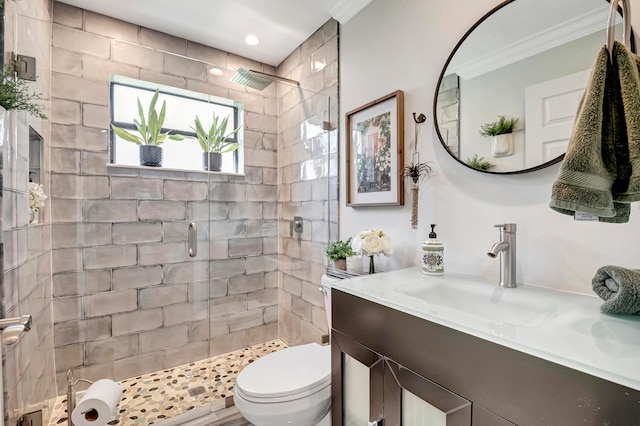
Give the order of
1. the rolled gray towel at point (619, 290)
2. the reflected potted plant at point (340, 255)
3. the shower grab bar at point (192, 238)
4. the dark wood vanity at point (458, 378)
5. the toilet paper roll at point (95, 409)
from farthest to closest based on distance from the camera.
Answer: the shower grab bar at point (192, 238), the reflected potted plant at point (340, 255), the toilet paper roll at point (95, 409), the rolled gray towel at point (619, 290), the dark wood vanity at point (458, 378)

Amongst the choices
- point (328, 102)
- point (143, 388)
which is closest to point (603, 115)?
point (328, 102)

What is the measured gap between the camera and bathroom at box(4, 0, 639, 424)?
1.09m

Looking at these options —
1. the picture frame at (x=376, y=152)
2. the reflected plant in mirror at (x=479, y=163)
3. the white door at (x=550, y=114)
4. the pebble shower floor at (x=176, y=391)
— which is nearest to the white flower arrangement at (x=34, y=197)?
the pebble shower floor at (x=176, y=391)

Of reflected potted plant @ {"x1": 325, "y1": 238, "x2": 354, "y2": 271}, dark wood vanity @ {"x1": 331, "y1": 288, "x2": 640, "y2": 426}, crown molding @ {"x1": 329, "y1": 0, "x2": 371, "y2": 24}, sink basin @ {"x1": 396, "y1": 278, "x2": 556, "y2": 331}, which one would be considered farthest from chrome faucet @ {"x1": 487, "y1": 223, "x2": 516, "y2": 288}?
crown molding @ {"x1": 329, "y1": 0, "x2": 371, "y2": 24}

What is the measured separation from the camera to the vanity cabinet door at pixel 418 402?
2.47 feet

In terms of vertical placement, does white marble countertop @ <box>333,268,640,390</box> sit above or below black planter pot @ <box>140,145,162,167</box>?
below

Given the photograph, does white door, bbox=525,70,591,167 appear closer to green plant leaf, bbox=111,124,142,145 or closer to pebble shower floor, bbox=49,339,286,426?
pebble shower floor, bbox=49,339,286,426

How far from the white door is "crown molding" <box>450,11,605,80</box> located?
0.44 ft

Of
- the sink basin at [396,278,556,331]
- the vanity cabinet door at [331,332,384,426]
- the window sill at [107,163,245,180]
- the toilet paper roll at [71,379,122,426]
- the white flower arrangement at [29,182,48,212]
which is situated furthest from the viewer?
the window sill at [107,163,245,180]

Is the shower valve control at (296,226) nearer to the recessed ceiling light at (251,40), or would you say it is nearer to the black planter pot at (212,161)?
the black planter pot at (212,161)

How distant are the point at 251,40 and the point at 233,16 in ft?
0.95

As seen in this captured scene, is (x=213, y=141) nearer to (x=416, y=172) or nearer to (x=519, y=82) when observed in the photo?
(x=416, y=172)

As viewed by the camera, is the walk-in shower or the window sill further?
the window sill

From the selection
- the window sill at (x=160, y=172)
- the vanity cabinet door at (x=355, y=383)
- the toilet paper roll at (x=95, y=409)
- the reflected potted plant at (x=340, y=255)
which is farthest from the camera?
the window sill at (x=160, y=172)
